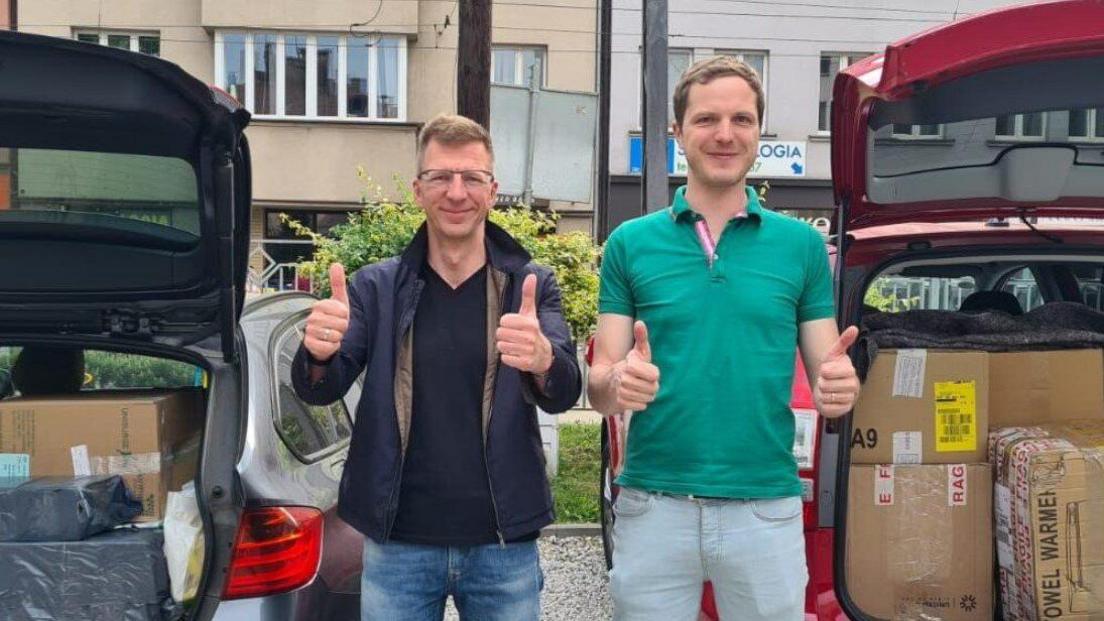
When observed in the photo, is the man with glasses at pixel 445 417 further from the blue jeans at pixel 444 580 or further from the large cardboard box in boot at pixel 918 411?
the large cardboard box in boot at pixel 918 411

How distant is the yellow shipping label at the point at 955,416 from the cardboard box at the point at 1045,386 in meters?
0.18

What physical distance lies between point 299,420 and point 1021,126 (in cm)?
212

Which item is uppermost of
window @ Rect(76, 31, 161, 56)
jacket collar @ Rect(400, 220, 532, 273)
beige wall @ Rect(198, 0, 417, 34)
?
beige wall @ Rect(198, 0, 417, 34)

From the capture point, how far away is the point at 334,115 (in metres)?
17.2

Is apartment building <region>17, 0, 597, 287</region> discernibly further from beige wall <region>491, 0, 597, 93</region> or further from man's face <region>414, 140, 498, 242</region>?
man's face <region>414, 140, 498, 242</region>

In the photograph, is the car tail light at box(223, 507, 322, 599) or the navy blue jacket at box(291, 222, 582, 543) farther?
the car tail light at box(223, 507, 322, 599)

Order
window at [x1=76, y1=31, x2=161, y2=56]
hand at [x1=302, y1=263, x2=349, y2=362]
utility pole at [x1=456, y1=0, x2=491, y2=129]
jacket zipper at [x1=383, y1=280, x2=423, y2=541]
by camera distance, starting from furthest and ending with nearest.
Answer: window at [x1=76, y1=31, x2=161, y2=56] → utility pole at [x1=456, y1=0, x2=491, y2=129] → jacket zipper at [x1=383, y1=280, x2=423, y2=541] → hand at [x1=302, y1=263, x2=349, y2=362]

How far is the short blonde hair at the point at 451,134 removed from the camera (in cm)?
228

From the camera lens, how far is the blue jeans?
2.25 meters

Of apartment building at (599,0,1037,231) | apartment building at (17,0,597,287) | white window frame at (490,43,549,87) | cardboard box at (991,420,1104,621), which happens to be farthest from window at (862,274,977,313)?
white window frame at (490,43,549,87)

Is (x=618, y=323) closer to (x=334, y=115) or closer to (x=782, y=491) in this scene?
(x=782, y=491)

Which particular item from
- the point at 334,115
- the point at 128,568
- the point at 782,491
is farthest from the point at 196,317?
the point at 334,115

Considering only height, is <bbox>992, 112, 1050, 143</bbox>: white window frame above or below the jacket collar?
above

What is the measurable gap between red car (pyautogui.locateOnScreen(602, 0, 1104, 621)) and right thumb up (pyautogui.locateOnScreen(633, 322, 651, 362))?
2.35 ft
